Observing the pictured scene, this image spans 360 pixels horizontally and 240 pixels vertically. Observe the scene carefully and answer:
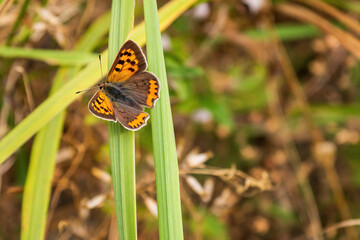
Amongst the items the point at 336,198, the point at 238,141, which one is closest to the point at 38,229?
the point at 238,141

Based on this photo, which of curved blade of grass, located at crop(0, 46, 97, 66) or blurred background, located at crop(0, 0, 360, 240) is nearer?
curved blade of grass, located at crop(0, 46, 97, 66)

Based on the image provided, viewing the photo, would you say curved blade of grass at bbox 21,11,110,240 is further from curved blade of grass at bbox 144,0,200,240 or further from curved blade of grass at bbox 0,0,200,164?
curved blade of grass at bbox 144,0,200,240

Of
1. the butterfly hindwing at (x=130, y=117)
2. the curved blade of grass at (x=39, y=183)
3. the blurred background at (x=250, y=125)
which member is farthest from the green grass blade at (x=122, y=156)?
the blurred background at (x=250, y=125)

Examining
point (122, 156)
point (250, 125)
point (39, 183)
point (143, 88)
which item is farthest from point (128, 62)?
point (250, 125)

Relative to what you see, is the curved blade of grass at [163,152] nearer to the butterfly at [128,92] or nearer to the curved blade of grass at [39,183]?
the butterfly at [128,92]

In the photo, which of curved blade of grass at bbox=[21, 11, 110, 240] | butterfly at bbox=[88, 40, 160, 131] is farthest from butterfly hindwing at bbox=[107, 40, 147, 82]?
curved blade of grass at bbox=[21, 11, 110, 240]
